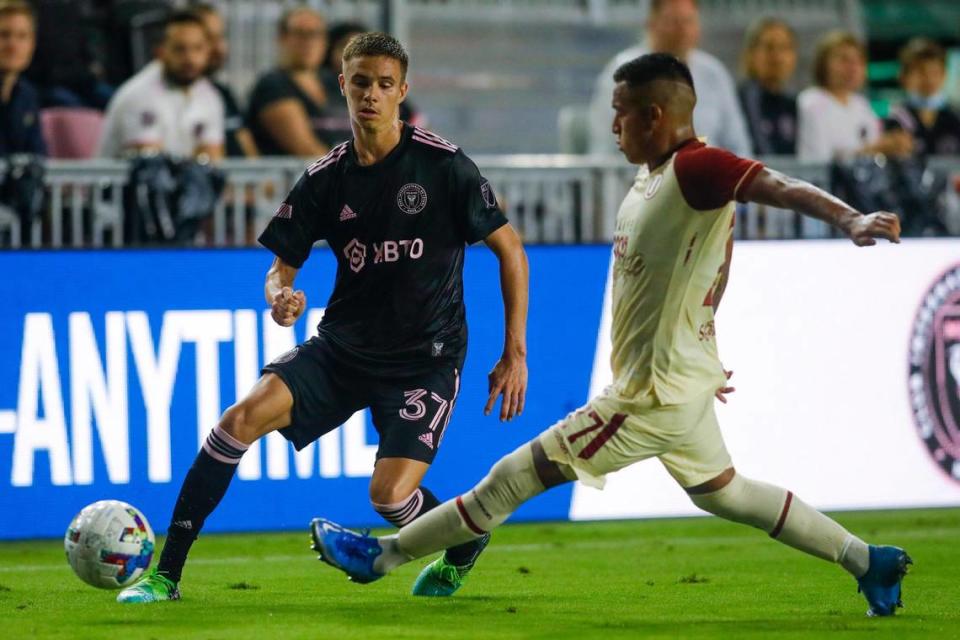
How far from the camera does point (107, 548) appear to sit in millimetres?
6707

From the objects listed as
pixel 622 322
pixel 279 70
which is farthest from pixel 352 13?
pixel 622 322

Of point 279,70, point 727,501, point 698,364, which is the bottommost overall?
point 727,501

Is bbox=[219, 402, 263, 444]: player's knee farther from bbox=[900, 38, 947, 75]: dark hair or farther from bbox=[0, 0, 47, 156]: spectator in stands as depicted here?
bbox=[900, 38, 947, 75]: dark hair

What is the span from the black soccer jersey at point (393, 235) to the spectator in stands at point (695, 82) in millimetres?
4966

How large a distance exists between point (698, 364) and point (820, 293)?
14.1 feet

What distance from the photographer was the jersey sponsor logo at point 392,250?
6.98 metres

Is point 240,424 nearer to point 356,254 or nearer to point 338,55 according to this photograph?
point 356,254

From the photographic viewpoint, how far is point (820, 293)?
34.0 ft

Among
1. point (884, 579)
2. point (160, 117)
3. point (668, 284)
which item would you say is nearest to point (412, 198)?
point (668, 284)

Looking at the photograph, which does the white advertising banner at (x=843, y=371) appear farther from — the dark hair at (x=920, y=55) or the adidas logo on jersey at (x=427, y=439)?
the dark hair at (x=920, y=55)

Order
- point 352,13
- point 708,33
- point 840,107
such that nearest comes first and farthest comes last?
1. point 840,107
2. point 352,13
3. point 708,33

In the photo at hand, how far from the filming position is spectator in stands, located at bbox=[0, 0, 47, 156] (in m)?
10.9

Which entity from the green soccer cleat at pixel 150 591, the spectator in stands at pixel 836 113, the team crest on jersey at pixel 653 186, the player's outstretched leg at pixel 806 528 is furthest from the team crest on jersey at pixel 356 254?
Result: the spectator in stands at pixel 836 113

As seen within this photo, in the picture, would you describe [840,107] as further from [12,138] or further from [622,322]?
[622,322]
